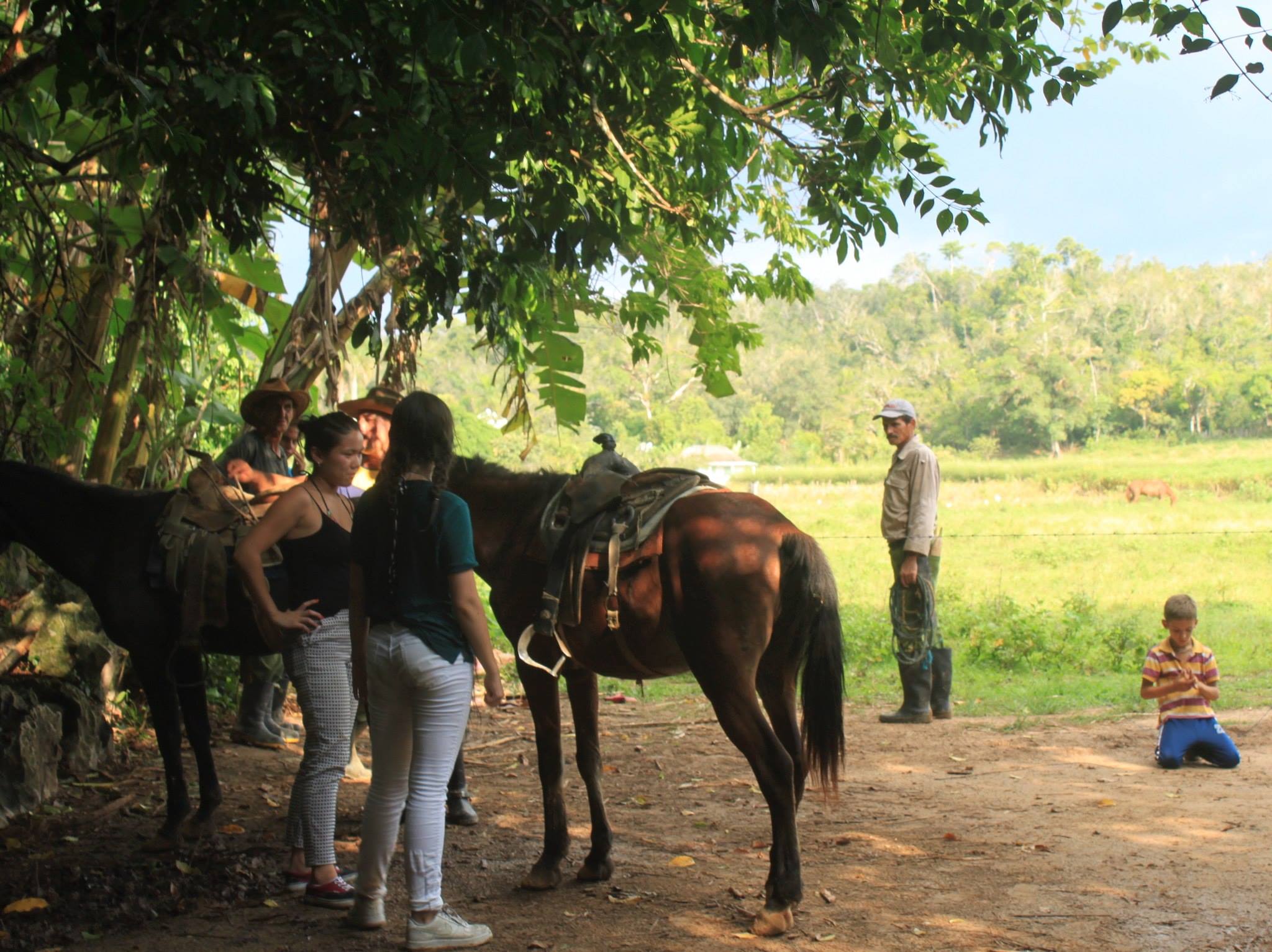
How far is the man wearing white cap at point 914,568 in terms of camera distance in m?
6.98

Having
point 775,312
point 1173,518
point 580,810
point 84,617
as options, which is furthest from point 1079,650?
point 775,312

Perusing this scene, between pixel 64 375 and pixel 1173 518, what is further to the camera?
pixel 1173 518

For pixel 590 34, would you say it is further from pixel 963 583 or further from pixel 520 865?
pixel 963 583

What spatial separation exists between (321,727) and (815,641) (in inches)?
70.9

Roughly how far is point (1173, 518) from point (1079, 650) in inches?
613

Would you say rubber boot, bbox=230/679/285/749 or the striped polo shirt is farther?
rubber boot, bbox=230/679/285/749

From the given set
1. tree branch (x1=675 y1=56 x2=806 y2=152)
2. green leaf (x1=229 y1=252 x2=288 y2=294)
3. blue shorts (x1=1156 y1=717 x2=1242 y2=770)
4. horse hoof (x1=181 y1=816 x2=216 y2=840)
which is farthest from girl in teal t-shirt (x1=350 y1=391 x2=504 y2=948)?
green leaf (x1=229 y1=252 x2=288 y2=294)

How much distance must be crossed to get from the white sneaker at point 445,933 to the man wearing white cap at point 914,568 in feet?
13.7

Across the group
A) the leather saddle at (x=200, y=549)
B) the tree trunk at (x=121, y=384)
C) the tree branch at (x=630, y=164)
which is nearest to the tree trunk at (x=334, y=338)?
the tree trunk at (x=121, y=384)

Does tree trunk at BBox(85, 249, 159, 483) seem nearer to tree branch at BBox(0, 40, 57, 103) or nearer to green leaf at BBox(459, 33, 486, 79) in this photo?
tree branch at BBox(0, 40, 57, 103)

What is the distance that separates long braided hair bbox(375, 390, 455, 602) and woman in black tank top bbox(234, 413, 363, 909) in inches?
20.7

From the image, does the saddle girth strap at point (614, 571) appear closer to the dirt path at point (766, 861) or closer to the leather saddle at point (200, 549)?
the dirt path at point (766, 861)

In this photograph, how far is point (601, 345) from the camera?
4322cm

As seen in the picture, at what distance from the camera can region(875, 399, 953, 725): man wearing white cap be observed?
6984 millimetres
